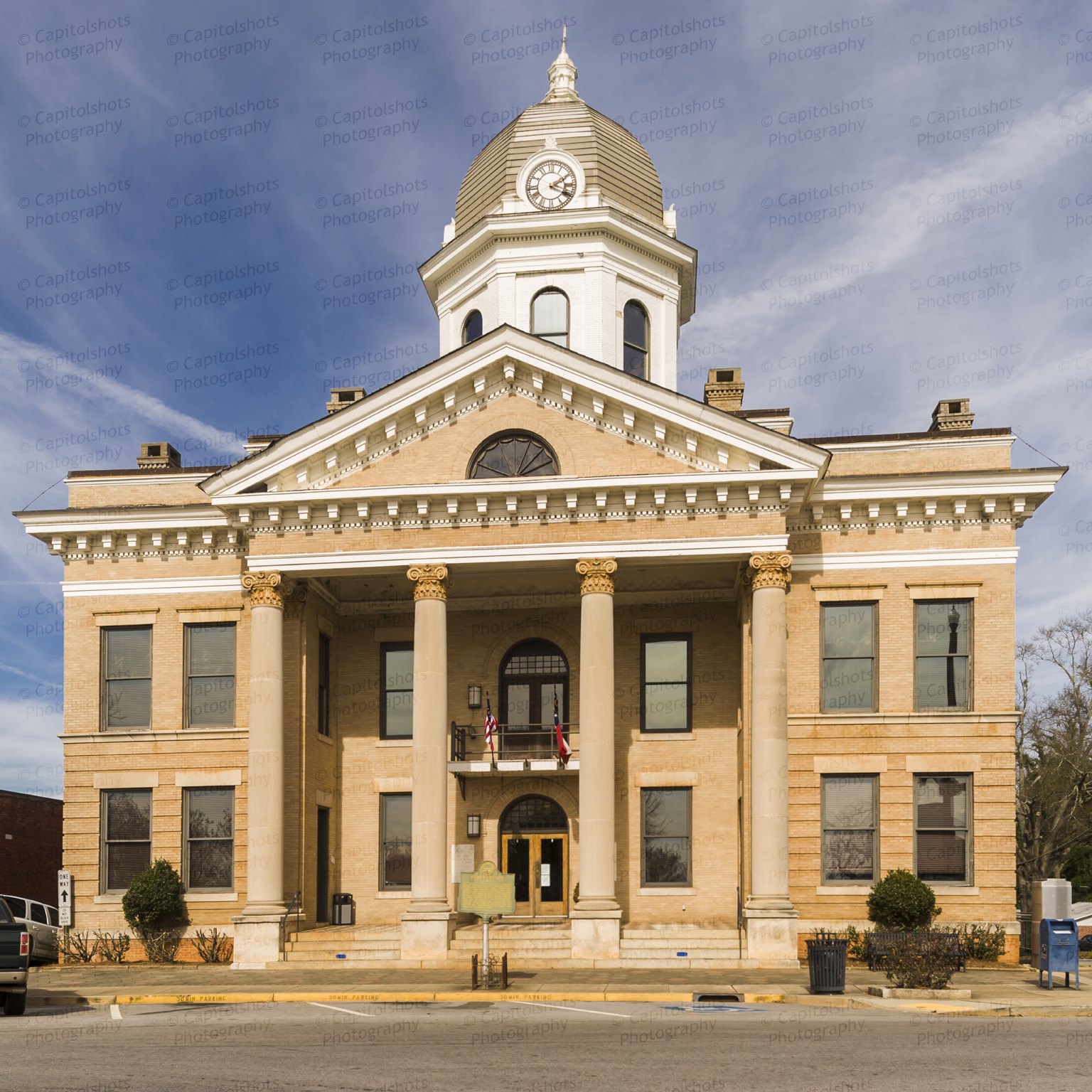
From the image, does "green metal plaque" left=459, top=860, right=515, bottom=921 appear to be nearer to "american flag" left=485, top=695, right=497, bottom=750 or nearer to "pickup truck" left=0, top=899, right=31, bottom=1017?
"pickup truck" left=0, top=899, right=31, bottom=1017

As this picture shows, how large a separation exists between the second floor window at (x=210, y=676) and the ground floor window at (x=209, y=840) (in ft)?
5.73

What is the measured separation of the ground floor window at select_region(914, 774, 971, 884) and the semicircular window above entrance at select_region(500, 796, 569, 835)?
8.62m

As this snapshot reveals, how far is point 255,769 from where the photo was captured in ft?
88.2

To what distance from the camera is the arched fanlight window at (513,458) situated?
27172 millimetres

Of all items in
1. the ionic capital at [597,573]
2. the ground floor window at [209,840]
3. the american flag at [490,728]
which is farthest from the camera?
the ground floor window at [209,840]

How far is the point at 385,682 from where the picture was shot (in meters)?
32.0

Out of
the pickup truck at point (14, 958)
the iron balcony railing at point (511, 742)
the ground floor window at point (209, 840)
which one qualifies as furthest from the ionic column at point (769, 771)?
the pickup truck at point (14, 958)

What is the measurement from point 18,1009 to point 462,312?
22286 mm

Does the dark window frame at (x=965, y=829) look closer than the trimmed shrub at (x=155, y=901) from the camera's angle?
Yes

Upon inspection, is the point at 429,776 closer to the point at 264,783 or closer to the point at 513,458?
the point at 264,783

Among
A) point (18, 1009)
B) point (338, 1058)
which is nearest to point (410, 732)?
point (18, 1009)

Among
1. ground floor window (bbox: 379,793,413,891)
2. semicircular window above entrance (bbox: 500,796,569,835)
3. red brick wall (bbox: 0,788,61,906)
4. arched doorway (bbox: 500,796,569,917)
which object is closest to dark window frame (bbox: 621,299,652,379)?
semicircular window above entrance (bbox: 500,796,569,835)

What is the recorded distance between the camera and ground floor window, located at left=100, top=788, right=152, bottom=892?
97.1ft

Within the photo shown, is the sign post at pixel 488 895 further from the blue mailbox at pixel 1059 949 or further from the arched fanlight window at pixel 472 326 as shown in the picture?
the arched fanlight window at pixel 472 326
